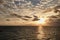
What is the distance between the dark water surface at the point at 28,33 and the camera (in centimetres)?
166

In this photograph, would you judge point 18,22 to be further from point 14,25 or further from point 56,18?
point 56,18

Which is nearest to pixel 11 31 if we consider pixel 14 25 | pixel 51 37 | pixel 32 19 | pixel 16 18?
pixel 14 25

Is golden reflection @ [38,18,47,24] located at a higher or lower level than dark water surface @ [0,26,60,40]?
higher

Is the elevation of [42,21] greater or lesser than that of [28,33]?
greater

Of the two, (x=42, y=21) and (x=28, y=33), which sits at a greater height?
(x=42, y=21)

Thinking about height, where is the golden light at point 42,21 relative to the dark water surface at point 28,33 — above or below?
above

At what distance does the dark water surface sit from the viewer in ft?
5.44

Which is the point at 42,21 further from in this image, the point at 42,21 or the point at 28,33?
the point at 28,33

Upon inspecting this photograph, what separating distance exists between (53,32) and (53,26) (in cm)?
8

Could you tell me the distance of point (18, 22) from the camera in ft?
5.30

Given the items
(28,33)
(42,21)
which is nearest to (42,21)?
(42,21)

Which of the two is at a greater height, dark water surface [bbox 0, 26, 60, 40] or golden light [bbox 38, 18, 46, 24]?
golden light [bbox 38, 18, 46, 24]

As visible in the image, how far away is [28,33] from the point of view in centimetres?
168

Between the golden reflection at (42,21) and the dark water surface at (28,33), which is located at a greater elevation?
the golden reflection at (42,21)
